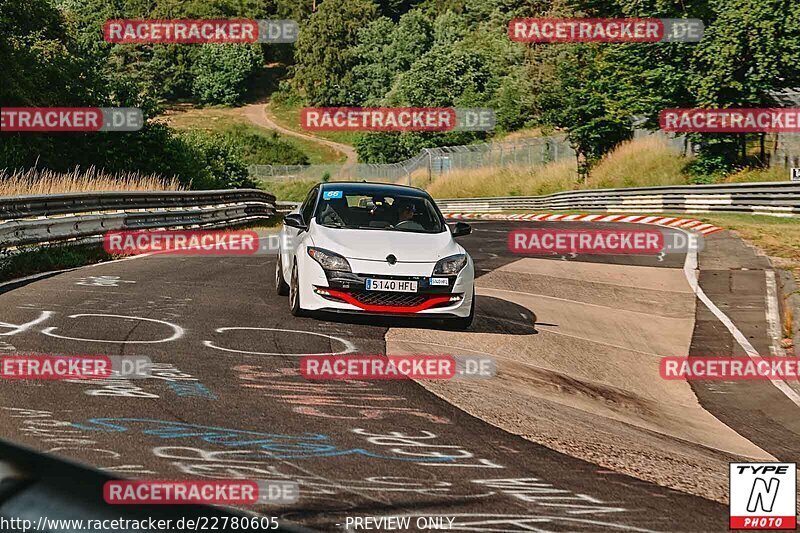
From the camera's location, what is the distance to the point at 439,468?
18.6 ft

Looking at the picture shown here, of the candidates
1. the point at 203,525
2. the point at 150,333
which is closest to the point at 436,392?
the point at 150,333

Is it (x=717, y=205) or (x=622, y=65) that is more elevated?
(x=622, y=65)

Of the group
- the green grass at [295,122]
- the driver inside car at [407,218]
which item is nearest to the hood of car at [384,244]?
the driver inside car at [407,218]

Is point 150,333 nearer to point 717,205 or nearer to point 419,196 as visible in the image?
point 419,196

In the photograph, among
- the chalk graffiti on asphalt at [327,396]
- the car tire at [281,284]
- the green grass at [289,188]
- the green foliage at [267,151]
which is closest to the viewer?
the chalk graffiti on asphalt at [327,396]

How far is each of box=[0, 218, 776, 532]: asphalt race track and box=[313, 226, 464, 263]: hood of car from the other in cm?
93

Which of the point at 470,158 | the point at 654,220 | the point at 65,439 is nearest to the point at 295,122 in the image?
the point at 470,158

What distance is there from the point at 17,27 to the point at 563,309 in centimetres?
3712

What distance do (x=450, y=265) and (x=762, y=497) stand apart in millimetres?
6757

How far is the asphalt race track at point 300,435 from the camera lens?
196 inches

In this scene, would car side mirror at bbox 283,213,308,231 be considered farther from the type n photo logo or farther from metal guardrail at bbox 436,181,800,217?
metal guardrail at bbox 436,181,800,217

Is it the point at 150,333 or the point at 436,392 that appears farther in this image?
the point at 150,333

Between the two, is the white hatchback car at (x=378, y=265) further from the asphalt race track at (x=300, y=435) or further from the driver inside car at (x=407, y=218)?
the asphalt race track at (x=300, y=435)

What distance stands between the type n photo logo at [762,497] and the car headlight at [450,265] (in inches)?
256
